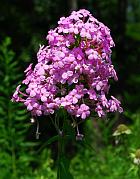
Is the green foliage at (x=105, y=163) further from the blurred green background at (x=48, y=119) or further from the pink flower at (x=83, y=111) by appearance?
the pink flower at (x=83, y=111)

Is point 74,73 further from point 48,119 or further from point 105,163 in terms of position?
point 48,119

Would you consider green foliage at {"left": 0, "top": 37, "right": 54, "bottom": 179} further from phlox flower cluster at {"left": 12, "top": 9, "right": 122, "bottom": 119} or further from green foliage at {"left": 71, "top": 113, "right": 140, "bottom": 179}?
phlox flower cluster at {"left": 12, "top": 9, "right": 122, "bottom": 119}

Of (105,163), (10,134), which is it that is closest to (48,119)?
(105,163)

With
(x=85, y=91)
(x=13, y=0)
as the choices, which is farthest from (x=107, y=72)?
(x=13, y=0)

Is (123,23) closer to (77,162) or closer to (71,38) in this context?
(77,162)

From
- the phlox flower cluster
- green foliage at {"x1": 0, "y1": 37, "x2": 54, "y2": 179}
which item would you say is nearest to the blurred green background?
green foliage at {"x1": 0, "y1": 37, "x2": 54, "y2": 179}

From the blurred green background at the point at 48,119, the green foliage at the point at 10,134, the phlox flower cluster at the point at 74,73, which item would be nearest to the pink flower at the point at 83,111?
the phlox flower cluster at the point at 74,73
